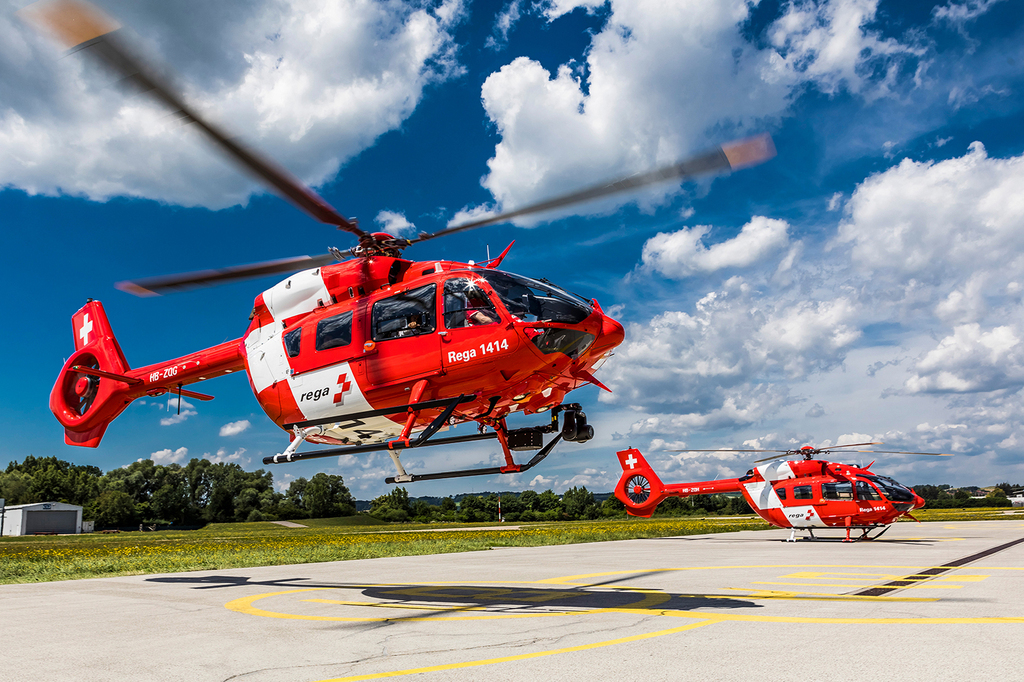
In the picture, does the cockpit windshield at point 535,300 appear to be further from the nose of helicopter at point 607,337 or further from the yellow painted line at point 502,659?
the yellow painted line at point 502,659

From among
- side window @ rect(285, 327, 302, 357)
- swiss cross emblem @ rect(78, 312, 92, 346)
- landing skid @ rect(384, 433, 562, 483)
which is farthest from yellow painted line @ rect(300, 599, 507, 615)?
swiss cross emblem @ rect(78, 312, 92, 346)

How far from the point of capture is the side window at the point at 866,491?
2698cm

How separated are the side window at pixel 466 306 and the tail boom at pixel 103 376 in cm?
616

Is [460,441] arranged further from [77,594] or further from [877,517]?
[877,517]

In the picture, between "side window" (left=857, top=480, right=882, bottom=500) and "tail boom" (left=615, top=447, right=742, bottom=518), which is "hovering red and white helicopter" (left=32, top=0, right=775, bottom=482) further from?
"tail boom" (left=615, top=447, right=742, bottom=518)

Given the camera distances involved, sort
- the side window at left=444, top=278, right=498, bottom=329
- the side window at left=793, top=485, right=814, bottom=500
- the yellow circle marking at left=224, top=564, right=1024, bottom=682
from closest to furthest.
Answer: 1. the yellow circle marking at left=224, top=564, right=1024, bottom=682
2. the side window at left=444, top=278, right=498, bottom=329
3. the side window at left=793, top=485, right=814, bottom=500

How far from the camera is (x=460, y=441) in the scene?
37.3ft

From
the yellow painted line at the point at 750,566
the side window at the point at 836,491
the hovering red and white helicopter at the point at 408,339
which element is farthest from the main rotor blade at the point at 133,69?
the side window at the point at 836,491

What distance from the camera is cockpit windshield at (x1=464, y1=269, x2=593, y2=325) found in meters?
10.2

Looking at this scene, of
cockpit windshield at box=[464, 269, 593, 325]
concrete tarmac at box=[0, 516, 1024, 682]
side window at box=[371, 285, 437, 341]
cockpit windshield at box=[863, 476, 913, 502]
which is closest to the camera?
concrete tarmac at box=[0, 516, 1024, 682]

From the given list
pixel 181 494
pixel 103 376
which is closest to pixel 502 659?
pixel 103 376

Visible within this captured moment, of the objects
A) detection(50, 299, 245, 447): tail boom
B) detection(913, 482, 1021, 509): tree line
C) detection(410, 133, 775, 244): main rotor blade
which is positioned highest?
detection(410, 133, 775, 244): main rotor blade

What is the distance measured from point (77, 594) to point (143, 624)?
612 centimetres

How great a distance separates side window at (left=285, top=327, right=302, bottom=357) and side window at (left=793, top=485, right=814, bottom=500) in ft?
80.0
